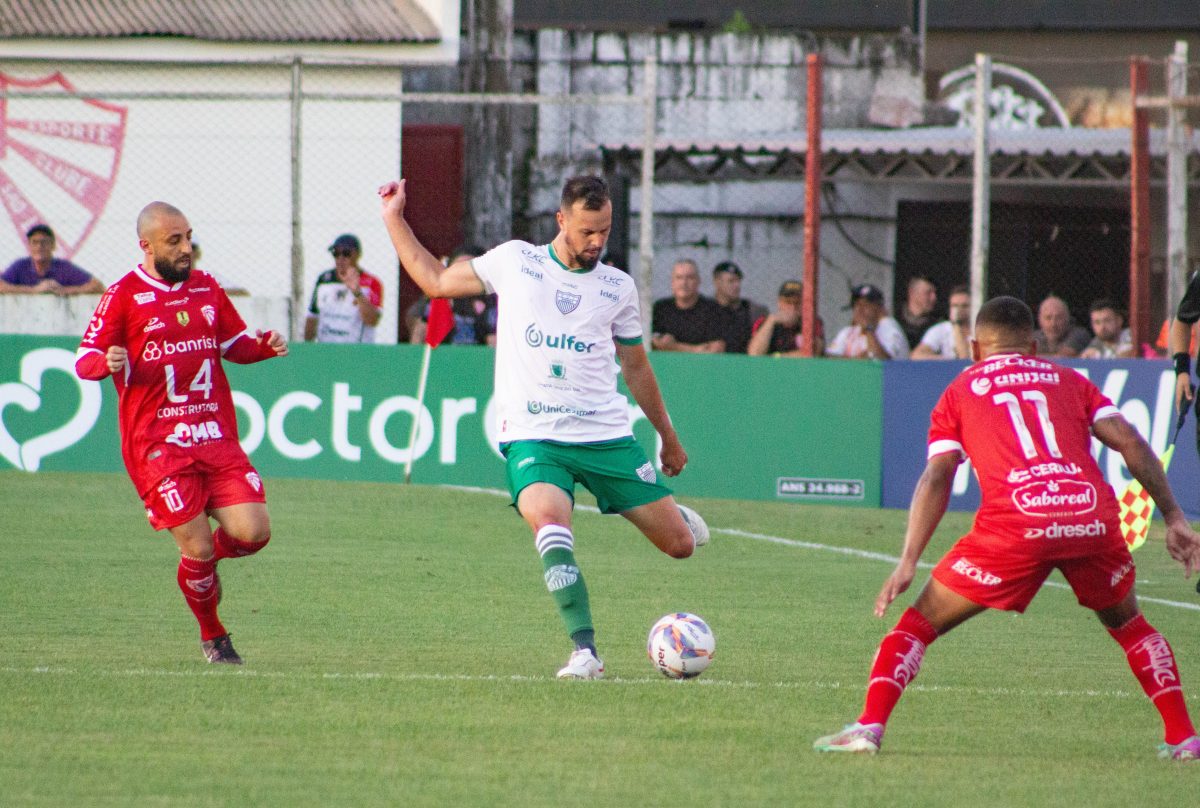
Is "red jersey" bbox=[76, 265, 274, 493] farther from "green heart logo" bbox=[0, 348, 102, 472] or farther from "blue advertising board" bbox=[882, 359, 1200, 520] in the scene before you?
"blue advertising board" bbox=[882, 359, 1200, 520]

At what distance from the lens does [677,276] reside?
16.6 metres

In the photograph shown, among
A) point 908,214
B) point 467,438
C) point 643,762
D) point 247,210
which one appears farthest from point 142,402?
point 908,214

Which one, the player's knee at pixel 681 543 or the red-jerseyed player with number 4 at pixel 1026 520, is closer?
the red-jerseyed player with number 4 at pixel 1026 520

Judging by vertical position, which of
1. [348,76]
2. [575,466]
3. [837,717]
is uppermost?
[348,76]

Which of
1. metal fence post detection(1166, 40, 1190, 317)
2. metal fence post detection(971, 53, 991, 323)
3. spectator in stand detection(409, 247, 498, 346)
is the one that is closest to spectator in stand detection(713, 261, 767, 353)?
spectator in stand detection(409, 247, 498, 346)

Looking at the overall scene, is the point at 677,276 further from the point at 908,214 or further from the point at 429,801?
the point at 429,801

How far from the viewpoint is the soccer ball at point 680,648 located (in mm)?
7492

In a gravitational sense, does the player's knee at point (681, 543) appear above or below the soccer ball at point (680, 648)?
above

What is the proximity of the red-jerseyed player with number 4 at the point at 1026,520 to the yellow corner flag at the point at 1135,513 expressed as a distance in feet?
23.5

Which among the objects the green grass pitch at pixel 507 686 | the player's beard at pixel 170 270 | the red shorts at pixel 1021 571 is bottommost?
the green grass pitch at pixel 507 686

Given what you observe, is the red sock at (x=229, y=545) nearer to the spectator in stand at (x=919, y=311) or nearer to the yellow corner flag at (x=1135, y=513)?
the yellow corner flag at (x=1135, y=513)

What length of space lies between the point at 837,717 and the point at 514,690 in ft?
4.17

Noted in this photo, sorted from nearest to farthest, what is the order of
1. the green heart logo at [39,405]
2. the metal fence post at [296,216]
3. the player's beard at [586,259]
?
the player's beard at [586,259]
the green heart logo at [39,405]
the metal fence post at [296,216]

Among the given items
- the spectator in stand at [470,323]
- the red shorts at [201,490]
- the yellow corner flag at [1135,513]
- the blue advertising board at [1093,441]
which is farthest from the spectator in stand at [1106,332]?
the red shorts at [201,490]
